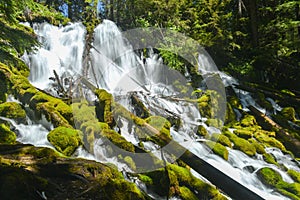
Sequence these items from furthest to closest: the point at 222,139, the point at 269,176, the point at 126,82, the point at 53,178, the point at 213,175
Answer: the point at 126,82
the point at 222,139
the point at 269,176
the point at 213,175
the point at 53,178

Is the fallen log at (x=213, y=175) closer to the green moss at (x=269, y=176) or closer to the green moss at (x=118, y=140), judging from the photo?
the green moss at (x=118, y=140)

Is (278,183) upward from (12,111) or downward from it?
downward

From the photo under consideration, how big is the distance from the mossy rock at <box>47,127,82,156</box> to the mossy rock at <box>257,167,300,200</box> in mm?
4303

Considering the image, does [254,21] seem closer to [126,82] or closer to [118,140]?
[126,82]

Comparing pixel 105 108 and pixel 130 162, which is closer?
pixel 130 162

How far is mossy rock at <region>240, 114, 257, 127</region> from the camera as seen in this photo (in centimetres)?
1015

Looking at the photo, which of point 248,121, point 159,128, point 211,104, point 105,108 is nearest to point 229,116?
point 248,121

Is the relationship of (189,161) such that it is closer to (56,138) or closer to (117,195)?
(117,195)

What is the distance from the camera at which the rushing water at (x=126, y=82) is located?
21.2 ft

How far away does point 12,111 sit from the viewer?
21.5 ft

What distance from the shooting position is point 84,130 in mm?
6051

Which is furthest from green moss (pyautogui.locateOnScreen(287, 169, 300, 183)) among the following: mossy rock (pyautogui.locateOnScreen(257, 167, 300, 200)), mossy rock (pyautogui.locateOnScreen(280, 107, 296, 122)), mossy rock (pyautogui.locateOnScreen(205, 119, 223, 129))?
mossy rock (pyautogui.locateOnScreen(280, 107, 296, 122))

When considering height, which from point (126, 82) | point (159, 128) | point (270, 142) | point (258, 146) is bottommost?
point (270, 142)

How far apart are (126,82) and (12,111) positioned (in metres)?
3.68
